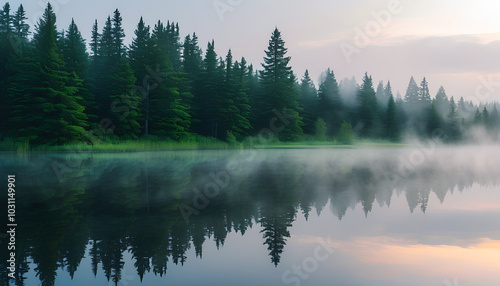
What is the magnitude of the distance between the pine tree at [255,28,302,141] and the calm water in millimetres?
66557

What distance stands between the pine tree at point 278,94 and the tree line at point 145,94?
0.20 meters

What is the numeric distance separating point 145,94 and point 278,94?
29852 millimetres

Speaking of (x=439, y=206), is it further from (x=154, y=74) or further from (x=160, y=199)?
(x=154, y=74)

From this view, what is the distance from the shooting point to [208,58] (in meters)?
78.0

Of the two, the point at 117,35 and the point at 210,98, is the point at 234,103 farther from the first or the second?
the point at 117,35

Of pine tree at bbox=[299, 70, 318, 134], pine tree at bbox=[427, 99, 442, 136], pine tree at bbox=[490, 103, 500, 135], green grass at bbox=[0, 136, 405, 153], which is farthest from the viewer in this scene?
pine tree at bbox=[490, 103, 500, 135]

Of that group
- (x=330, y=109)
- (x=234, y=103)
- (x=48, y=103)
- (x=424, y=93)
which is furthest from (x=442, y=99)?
(x=48, y=103)

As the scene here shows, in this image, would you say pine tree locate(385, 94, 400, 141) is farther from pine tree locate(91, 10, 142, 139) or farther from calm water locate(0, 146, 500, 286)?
calm water locate(0, 146, 500, 286)

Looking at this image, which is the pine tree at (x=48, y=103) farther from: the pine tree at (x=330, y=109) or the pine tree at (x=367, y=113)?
the pine tree at (x=367, y=113)

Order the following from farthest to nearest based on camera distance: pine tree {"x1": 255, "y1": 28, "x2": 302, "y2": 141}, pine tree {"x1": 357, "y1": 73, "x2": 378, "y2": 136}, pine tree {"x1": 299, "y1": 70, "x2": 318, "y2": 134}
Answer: pine tree {"x1": 357, "y1": 73, "x2": 378, "y2": 136}, pine tree {"x1": 299, "y1": 70, "x2": 318, "y2": 134}, pine tree {"x1": 255, "y1": 28, "x2": 302, "y2": 141}

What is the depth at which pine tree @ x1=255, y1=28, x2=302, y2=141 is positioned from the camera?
85.6 metres

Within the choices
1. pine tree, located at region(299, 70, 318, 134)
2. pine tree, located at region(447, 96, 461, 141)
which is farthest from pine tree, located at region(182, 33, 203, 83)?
pine tree, located at region(447, 96, 461, 141)

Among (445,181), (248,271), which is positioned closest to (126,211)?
Result: (248,271)

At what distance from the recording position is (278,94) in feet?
285
